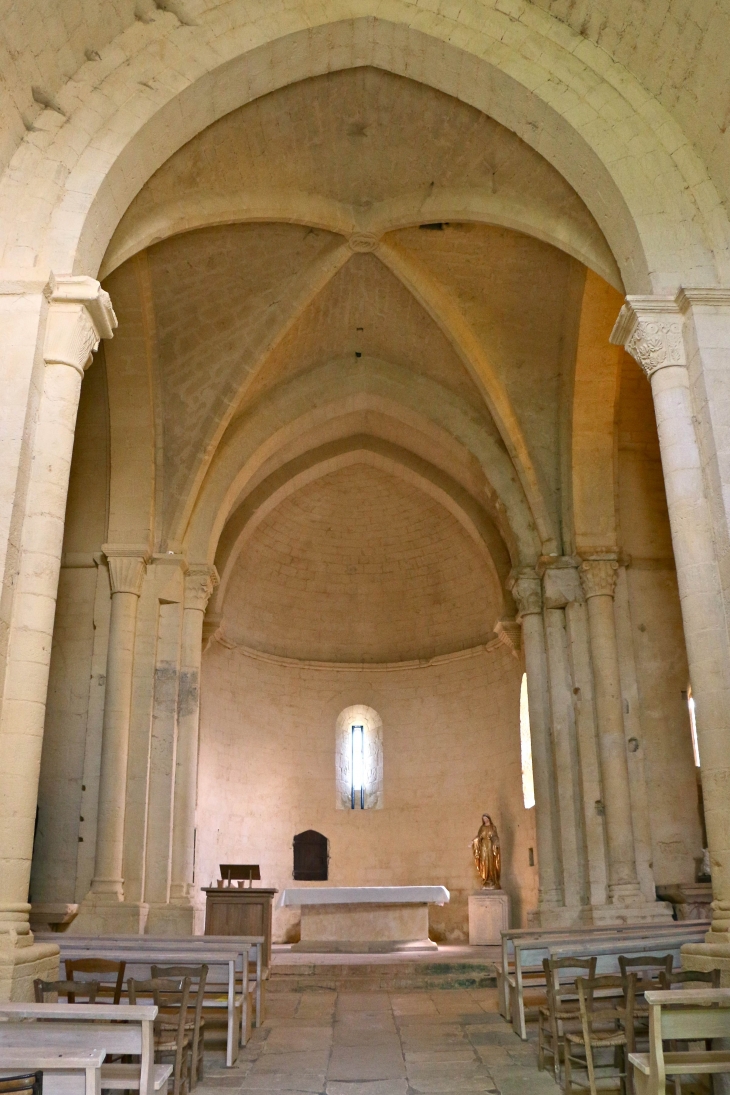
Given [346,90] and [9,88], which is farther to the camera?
[346,90]

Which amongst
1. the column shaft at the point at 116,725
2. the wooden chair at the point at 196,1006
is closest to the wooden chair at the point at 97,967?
the wooden chair at the point at 196,1006

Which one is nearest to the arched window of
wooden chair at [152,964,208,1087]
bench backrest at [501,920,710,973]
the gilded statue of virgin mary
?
the gilded statue of virgin mary

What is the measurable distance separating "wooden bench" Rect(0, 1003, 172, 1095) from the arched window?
1458 cm

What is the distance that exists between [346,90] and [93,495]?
635cm

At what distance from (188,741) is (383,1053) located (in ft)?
21.1

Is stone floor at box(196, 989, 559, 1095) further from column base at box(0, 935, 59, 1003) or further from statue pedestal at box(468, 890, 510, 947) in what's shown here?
statue pedestal at box(468, 890, 510, 947)

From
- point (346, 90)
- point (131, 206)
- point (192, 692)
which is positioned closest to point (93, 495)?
point (192, 692)

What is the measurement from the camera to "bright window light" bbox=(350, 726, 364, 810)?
19016 mm

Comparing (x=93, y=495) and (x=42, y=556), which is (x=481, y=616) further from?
(x=42, y=556)

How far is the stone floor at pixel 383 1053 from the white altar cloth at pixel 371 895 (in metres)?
3.45

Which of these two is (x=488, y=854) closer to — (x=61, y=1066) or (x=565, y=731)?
(x=565, y=731)

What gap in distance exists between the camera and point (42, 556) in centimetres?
678

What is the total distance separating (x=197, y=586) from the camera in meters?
13.6

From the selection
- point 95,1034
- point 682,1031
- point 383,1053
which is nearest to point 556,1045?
point 383,1053
